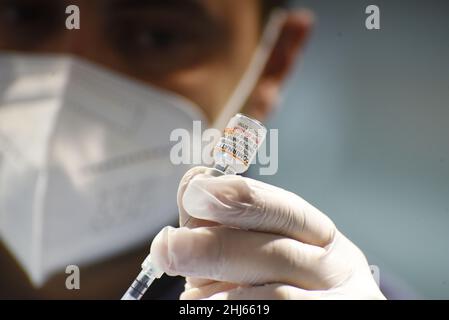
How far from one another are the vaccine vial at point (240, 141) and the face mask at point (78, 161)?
501 mm

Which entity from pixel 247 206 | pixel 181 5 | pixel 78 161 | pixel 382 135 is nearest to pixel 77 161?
pixel 78 161

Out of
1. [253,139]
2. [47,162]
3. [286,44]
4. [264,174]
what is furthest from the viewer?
[286,44]

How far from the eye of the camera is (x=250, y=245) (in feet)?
2.06

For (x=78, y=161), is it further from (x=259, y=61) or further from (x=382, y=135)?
(x=382, y=135)

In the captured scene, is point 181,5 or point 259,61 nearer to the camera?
point 181,5

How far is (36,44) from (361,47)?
2.76 feet

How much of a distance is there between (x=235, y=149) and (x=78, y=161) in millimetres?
576

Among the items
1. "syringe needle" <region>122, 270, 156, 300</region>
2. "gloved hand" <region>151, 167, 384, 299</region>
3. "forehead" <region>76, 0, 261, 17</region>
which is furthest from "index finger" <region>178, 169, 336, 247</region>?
"forehead" <region>76, 0, 261, 17</region>

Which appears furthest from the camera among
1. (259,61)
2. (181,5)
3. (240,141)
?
(259,61)

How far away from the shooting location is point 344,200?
1160 mm

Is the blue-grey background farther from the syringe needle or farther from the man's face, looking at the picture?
the syringe needle

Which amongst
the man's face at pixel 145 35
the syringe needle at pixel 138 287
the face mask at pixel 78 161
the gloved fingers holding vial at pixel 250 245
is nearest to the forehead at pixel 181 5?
the man's face at pixel 145 35

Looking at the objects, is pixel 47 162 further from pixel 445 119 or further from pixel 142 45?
pixel 445 119
